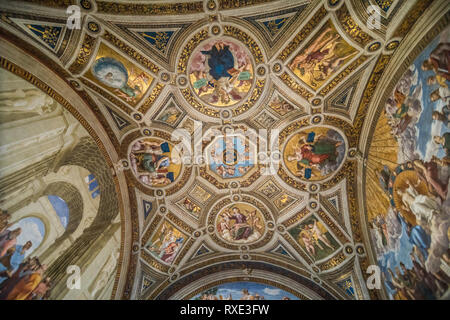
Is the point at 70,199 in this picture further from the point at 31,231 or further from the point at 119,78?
the point at 119,78

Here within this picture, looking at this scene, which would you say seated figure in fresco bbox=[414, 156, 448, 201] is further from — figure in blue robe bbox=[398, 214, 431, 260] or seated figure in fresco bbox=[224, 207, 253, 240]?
Result: seated figure in fresco bbox=[224, 207, 253, 240]

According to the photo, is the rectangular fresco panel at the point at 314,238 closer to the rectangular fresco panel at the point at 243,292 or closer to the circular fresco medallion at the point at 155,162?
the rectangular fresco panel at the point at 243,292

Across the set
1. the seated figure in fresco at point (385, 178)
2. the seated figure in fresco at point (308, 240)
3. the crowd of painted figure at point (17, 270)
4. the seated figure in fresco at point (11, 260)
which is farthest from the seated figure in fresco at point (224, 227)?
the seated figure in fresco at point (11, 260)

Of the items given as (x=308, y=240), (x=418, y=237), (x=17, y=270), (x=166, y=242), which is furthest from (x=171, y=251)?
(x=418, y=237)

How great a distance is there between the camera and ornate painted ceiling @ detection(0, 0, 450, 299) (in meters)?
7.86

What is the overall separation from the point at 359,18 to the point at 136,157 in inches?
369

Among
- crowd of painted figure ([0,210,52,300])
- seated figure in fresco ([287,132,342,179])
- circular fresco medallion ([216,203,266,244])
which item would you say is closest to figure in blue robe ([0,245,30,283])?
crowd of painted figure ([0,210,52,300])

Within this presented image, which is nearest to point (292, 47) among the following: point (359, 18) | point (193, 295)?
point (359, 18)

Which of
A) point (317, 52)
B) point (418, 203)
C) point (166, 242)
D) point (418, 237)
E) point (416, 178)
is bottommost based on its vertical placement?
point (418, 237)

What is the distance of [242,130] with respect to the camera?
1105 centimetres

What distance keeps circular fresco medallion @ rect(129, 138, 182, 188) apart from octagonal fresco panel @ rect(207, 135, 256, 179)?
1.57 metres

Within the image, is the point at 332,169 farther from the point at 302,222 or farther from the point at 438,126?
the point at 438,126

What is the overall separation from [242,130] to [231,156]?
1.30 meters

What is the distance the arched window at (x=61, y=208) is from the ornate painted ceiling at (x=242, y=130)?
103cm
